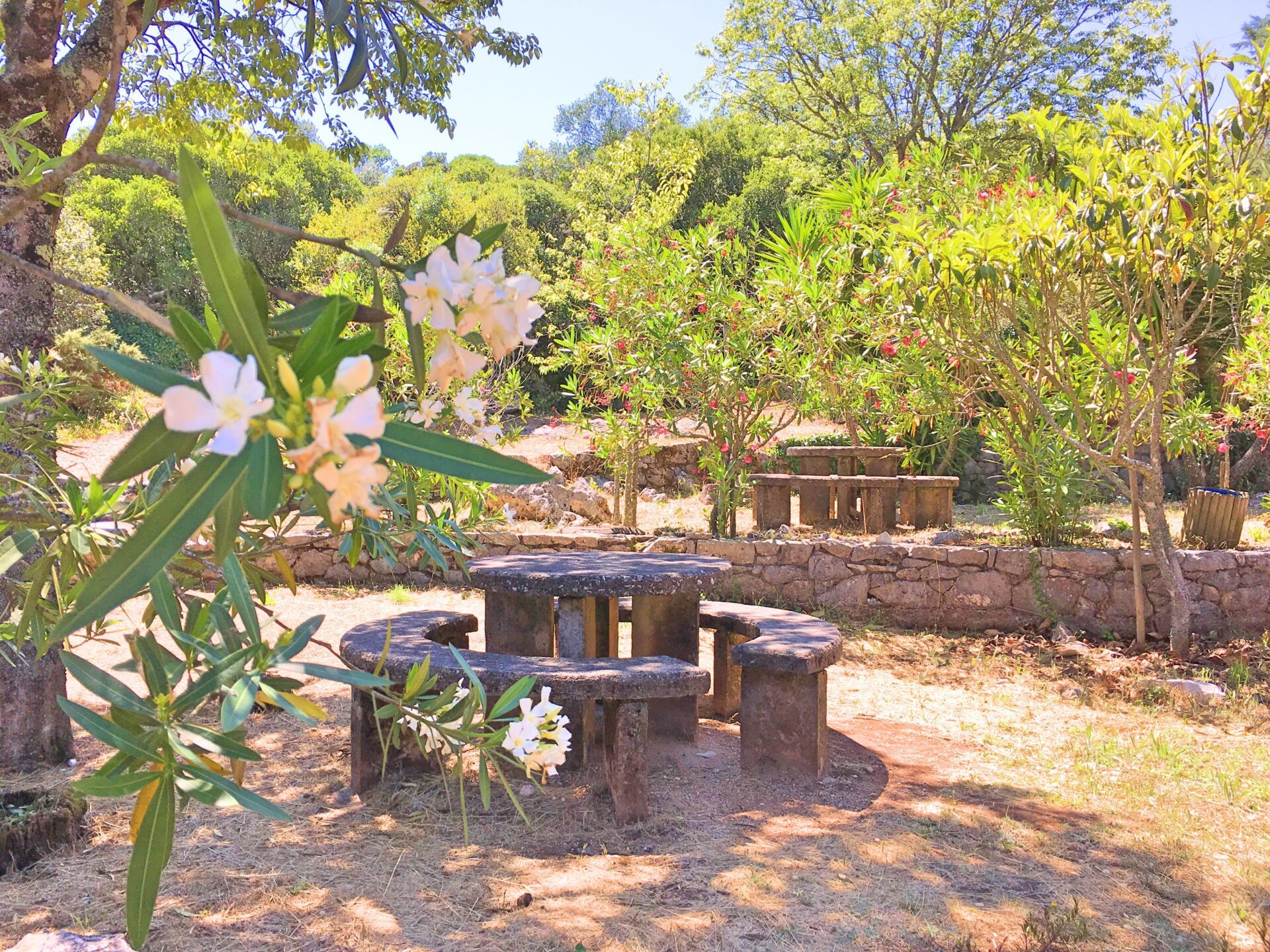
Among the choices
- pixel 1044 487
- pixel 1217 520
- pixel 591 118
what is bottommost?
pixel 1217 520

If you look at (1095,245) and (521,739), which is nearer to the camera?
(521,739)

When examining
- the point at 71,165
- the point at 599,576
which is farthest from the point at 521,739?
the point at 599,576

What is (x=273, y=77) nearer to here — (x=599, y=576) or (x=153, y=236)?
(x=599, y=576)

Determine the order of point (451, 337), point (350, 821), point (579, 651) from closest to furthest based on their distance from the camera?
point (451, 337), point (350, 821), point (579, 651)

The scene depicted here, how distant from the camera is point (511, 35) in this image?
6352mm

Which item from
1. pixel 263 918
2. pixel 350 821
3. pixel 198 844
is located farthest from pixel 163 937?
pixel 350 821

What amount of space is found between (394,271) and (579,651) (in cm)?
296

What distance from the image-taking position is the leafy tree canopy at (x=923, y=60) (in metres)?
15.2

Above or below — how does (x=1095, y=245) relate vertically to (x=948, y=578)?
above

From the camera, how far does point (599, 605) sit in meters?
4.03

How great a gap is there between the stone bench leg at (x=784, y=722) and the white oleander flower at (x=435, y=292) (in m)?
2.84

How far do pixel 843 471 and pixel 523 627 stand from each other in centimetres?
588

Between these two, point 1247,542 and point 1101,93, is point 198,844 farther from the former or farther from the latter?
point 1101,93

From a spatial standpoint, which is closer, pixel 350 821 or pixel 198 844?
pixel 198 844
